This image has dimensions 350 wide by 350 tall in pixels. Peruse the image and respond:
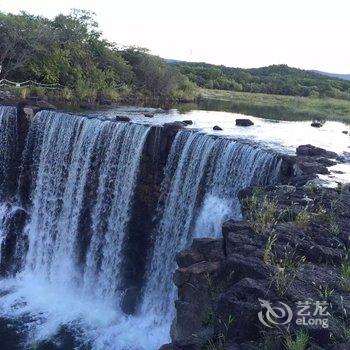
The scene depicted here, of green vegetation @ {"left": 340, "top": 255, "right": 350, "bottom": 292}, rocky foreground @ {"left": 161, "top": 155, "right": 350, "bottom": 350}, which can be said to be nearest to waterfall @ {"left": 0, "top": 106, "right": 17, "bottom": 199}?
rocky foreground @ {"left": 161, "top": 155, "right": 350, "bottom": 350}

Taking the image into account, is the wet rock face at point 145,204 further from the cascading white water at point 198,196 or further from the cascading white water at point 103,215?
the cascading white water at point 198,196

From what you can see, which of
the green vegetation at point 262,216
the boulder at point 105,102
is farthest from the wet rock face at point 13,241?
the boulder at point 105,102

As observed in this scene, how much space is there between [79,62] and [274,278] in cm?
3159

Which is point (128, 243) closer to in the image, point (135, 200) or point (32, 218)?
point (135, 200)

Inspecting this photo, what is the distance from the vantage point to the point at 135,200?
16781 millimetres

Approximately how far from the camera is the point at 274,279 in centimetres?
644

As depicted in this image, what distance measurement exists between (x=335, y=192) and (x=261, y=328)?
6.20 m

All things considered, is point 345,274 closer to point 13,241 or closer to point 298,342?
point 298,342

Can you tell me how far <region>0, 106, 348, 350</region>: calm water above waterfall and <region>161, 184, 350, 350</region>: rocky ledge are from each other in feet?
12.0

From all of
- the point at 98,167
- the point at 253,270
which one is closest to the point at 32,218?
the point at 98,167

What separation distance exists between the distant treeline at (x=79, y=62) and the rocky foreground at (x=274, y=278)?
22743 mm

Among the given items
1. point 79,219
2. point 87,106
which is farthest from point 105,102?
point 79,219

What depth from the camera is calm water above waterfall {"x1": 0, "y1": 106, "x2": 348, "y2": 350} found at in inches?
551

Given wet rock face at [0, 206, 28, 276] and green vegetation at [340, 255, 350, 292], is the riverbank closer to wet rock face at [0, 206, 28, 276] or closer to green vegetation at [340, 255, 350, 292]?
wet rock face at [0, 206, 28, 276]
